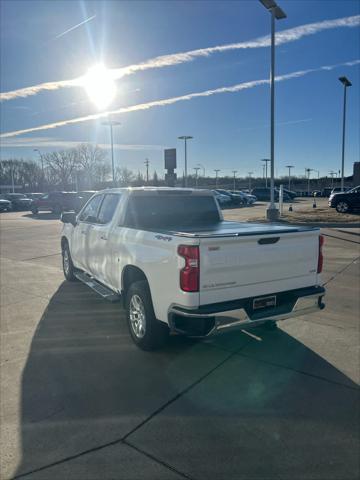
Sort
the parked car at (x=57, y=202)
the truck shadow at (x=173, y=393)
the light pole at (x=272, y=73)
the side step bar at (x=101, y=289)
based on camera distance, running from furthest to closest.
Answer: the parked car at (x=57, y=202) < the light pole at (x=272, y=73) < the side step bar at (x=101, y=289) < the truck shadow at (x=173, y=393)

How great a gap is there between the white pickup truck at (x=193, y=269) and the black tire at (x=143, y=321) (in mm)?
11

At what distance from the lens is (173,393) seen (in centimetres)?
336

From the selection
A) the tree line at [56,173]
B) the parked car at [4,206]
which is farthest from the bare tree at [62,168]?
the parked car at [4,206]

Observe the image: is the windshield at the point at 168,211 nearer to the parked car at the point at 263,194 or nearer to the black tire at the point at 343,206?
the black tire at the point at 343,206

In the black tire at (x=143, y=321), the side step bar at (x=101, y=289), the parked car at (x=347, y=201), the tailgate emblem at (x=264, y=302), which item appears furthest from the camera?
the parked car at (x=347, y=201)

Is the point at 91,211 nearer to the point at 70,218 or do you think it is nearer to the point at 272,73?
the point at 70,218

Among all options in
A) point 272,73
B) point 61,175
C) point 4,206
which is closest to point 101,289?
point 272,73

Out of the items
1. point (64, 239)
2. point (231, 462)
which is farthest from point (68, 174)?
point (231, 462)

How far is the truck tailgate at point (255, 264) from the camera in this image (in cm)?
341

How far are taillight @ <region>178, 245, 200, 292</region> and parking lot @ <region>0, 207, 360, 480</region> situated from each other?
3.19 ft

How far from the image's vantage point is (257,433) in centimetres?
281

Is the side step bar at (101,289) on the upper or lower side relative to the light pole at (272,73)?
lower

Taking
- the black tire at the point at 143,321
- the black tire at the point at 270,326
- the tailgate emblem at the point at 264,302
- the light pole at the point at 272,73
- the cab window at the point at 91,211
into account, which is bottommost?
the black tire at the point at 270,326

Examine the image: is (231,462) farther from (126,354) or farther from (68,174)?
(68,174)
